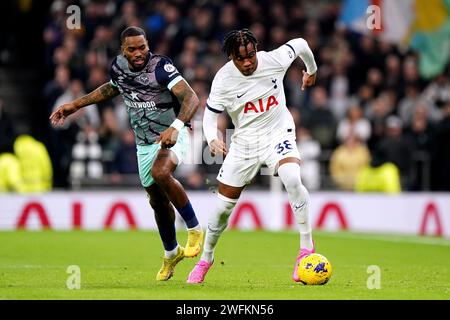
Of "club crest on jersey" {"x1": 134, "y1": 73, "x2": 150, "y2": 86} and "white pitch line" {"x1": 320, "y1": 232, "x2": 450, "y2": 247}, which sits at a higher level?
"club crest on jersey" {"x1": 134, "y1": 73, "x2": 150, "y2": 86}

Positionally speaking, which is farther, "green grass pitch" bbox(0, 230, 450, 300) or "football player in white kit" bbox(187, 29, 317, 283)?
"football player in white kit" bbox(187, 29, 317, 283)

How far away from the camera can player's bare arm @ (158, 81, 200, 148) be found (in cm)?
1128

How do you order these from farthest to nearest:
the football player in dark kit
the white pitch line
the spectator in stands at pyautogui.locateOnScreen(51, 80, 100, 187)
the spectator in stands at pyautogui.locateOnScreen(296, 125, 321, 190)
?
1. the spectator in stands at pyautogui.locateOnScreen(51, 80, 100, 187)
2. the spectator in stands at pyautogui.locateOnScreen(296, 125, 321, 190)
3. the white pitch line
4. the football player in dark kit

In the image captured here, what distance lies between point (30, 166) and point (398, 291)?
507 inches

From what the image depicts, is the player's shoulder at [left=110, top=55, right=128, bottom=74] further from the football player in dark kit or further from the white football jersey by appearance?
the white football jersey

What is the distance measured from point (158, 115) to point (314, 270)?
2.35m

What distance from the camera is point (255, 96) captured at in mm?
11727

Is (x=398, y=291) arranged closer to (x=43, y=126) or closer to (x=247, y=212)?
(x=247, y=212)

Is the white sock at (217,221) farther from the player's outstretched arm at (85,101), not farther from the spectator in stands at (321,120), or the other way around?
the spectator in stands at (321,120)

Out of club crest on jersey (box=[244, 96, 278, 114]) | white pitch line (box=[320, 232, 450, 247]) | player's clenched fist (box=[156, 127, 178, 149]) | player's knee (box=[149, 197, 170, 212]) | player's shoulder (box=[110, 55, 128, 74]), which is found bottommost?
white pitch line (box=[320, 232, 450, 247])

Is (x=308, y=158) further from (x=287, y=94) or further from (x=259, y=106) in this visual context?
(x=259, y=106)

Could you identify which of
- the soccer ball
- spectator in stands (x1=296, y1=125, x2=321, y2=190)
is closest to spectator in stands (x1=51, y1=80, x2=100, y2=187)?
spectator in stands (x1=296, y1=125, x2=321, y2=190)

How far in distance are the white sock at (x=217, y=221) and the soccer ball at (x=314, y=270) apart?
984 millimetres

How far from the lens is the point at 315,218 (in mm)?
21828
